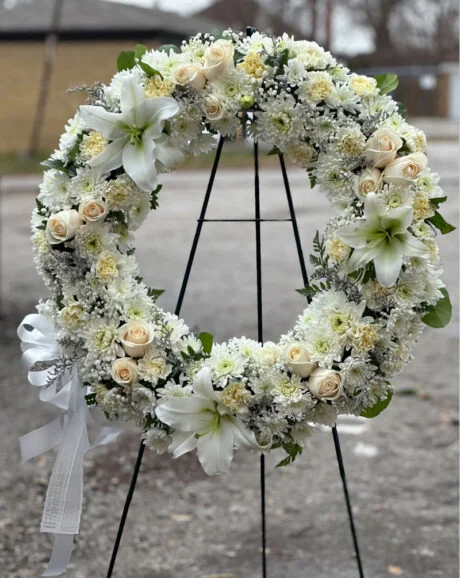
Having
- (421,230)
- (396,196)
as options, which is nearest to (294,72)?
(396,196)

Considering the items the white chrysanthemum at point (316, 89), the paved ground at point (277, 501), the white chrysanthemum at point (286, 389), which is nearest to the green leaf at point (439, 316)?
the white chrysanthemum at point (286, 389)

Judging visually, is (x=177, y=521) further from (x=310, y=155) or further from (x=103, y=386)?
(x=310, y=155)

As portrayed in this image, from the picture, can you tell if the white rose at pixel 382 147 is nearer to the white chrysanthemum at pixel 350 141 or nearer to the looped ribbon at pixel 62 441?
the white chrysanthemum at pixel 350 141

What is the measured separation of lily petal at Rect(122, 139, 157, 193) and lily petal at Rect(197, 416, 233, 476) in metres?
0.64

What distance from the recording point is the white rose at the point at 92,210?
237 cm

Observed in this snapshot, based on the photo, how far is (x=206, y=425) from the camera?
7.68ft

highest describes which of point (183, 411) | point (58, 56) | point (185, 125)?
point (185, 125)

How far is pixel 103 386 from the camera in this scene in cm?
239

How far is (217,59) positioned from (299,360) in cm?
80

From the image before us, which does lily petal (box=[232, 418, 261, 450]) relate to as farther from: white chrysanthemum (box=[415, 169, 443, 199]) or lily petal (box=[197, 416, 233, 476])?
white chrysanthemum (box=[415, 169, 443, 199])

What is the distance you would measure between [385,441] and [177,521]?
4.38 feet

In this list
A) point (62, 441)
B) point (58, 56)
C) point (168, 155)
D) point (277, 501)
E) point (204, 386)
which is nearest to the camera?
point (204, 386)

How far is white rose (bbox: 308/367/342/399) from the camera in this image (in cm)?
229

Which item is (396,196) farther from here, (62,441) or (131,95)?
(62,441)
